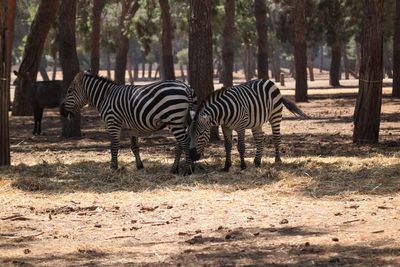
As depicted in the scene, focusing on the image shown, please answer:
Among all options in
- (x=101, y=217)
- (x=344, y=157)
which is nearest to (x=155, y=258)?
(x=101, y=217)

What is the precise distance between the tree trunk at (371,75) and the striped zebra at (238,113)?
338 cm

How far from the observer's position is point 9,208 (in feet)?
31.2

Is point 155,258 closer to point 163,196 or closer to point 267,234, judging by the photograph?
point 267,234

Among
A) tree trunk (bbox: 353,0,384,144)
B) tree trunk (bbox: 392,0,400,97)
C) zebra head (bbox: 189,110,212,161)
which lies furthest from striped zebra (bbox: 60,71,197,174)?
tree trunk (bbox: 392,0,400,97)

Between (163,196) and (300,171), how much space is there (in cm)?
274

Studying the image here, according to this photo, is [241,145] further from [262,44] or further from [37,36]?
[262,44]

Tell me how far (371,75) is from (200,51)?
422 centimetres

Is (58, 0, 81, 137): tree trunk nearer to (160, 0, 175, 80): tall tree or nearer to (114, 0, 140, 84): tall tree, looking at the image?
(160, 0, 175, 80): tall tree

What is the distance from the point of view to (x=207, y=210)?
9.08 m

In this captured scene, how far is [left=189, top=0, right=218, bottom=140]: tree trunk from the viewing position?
16328mm

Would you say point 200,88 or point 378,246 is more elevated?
point 200,88

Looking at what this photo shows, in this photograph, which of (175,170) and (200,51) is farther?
(200,51)

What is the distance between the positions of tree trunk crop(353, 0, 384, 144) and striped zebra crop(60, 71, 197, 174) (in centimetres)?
503

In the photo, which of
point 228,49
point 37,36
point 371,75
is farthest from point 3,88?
point 228,49
